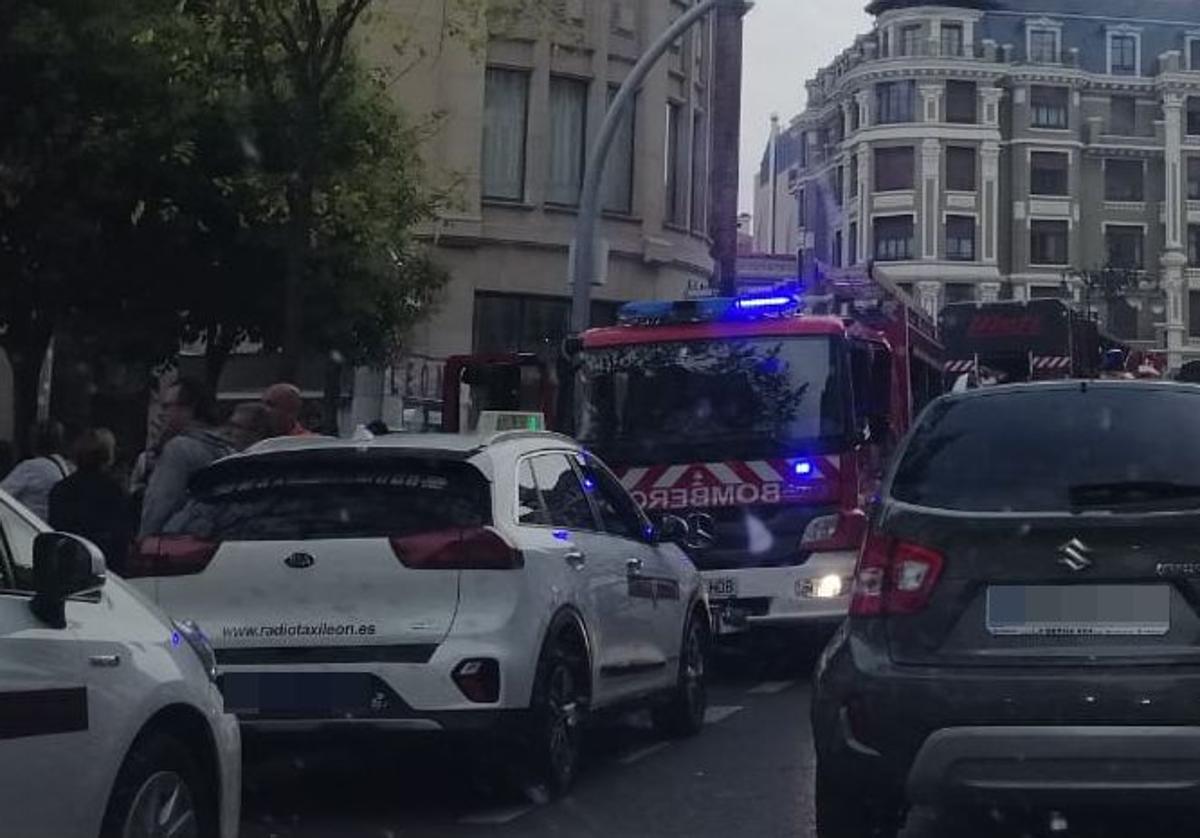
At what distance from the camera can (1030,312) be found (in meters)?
23.3

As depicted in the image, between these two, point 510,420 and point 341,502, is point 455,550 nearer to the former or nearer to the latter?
point 341,502

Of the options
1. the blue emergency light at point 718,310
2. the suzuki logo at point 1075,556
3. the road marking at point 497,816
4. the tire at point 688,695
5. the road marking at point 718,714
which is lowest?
the road marking at point 497,816

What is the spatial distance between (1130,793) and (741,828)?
2.12 m

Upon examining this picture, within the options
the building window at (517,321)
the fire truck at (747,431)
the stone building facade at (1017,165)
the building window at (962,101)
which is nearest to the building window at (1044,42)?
the stone building facade at (1017,165)

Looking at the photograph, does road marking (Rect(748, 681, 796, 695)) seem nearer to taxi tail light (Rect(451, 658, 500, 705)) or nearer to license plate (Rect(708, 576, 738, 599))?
license plate (Rect(708, 576, 738, 599))

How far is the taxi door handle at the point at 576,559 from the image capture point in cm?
800

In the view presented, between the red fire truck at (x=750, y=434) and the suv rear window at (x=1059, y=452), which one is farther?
the red fire truck at (x=750, y=434)

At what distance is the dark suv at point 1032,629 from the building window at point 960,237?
7536 cm

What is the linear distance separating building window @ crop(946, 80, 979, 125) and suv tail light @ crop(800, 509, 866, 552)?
7108cm

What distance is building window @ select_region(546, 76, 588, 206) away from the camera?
2898 centimetres

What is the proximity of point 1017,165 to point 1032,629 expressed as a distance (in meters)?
77.4

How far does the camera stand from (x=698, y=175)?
32.2 metres

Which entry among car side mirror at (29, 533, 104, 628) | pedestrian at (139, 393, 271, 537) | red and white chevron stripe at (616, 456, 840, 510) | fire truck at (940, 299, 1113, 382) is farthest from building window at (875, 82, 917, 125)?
car side mirror at (29, 533, 104, 628)

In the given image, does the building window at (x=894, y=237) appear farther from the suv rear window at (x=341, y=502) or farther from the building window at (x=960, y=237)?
the suv rear window at (x=341, y=502)
